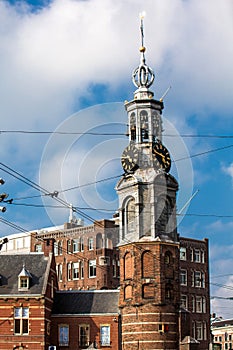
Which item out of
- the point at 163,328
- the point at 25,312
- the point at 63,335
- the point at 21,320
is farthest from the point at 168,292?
the point at 21,320

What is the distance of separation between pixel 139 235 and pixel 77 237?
1310 inches

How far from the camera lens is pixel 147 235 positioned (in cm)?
5872

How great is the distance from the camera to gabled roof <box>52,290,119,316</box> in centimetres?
5969

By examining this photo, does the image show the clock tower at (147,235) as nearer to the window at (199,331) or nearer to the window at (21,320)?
the window at (21,320)

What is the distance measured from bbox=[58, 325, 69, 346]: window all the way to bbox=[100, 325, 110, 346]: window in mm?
2979

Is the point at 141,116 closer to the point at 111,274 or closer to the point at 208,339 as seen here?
the point at 111,274

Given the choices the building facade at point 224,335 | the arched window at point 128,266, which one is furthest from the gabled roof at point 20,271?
the building facade at point 224,335

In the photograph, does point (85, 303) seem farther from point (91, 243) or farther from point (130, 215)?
point (91, 243)

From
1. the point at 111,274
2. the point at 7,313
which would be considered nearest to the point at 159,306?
the point at 7,313

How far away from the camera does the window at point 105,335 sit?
58688 millimetres

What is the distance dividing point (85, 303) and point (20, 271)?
21.3 feet

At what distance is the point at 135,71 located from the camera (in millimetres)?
64812

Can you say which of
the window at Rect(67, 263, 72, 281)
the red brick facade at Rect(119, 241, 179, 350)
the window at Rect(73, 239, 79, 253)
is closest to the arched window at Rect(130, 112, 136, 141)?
the red brick facade at Rect(119, 241, 179, 350)

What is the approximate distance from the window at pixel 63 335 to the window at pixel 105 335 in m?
2.98
